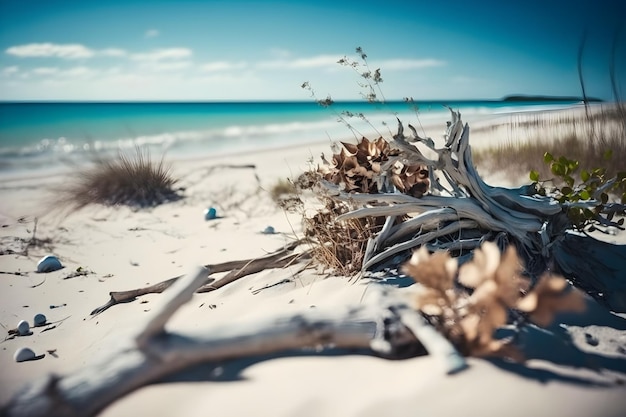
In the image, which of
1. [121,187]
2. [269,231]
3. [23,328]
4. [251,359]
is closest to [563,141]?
[269,231]

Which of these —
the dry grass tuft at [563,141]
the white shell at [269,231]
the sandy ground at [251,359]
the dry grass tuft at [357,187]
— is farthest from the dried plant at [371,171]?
the dry grass tuft at [563,141]

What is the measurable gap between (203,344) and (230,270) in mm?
1587

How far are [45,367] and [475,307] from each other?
2170mm

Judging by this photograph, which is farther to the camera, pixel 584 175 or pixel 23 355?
pixel 584 175

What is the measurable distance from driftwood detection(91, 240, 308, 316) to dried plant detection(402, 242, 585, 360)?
1.49m

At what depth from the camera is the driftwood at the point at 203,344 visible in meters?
1.66

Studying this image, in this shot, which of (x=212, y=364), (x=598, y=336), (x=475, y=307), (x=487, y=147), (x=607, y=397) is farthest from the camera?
(x=487, y=147)

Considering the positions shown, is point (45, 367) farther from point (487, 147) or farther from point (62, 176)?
point (62, 176)

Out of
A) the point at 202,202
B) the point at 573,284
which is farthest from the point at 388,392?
the point at 202,202

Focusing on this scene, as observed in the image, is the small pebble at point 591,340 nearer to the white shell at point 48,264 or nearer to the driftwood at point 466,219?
the driftwood at point 466,219

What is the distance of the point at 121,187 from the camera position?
6.29 meters

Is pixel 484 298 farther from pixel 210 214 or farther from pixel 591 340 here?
pixel 210 214

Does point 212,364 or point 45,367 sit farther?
point 45,367

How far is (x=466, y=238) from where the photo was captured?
114 inches
